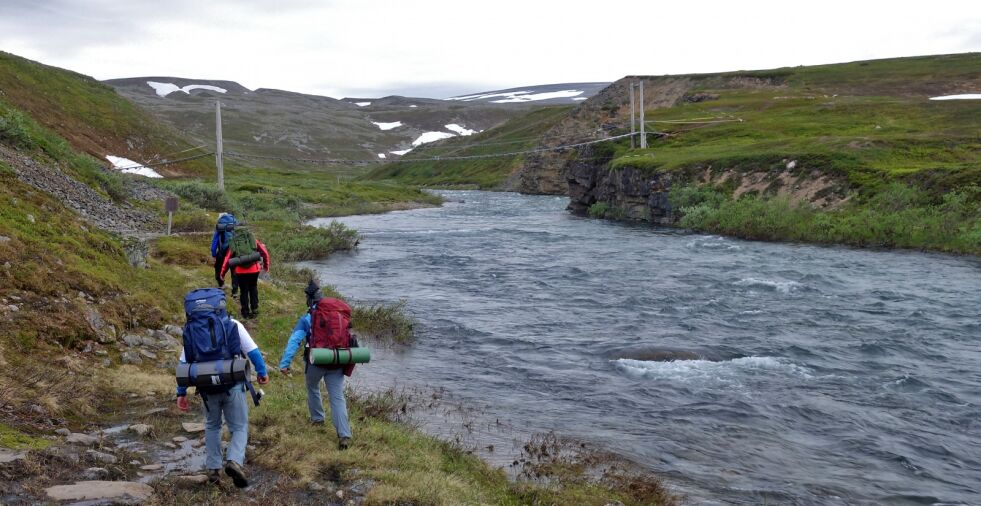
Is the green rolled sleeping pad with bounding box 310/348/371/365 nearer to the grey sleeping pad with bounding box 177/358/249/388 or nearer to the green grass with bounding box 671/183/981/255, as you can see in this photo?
the grey sleeping pad with bounding box 177/358/249/388

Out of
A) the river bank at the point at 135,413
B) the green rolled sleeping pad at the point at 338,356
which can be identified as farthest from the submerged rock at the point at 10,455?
the green rolled sleeping pad at the point at 338,356

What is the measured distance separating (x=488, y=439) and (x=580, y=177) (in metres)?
58.3

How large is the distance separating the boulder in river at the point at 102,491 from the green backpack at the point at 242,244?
28.0 feet

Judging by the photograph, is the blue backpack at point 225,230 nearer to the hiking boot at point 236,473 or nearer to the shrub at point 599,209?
the hiking boot at point 236,473

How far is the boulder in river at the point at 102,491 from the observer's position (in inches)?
301

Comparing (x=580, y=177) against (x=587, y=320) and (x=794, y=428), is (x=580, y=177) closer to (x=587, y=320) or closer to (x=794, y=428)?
(x=587, y=320)

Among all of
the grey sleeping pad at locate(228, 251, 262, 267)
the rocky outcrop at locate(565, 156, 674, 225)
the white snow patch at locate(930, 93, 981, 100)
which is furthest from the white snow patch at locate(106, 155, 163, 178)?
the white snow patch at locate(930, 93, 981, 100)

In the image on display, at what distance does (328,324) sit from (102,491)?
124 inches

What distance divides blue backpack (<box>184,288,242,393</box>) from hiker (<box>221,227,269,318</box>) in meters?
7.66

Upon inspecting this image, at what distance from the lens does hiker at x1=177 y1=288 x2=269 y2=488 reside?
27.9ft

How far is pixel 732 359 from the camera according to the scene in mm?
17719

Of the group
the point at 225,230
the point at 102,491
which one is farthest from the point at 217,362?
the point at 225,230

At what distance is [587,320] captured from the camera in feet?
73.2

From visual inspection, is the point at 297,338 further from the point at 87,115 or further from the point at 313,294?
the point at 87,115
